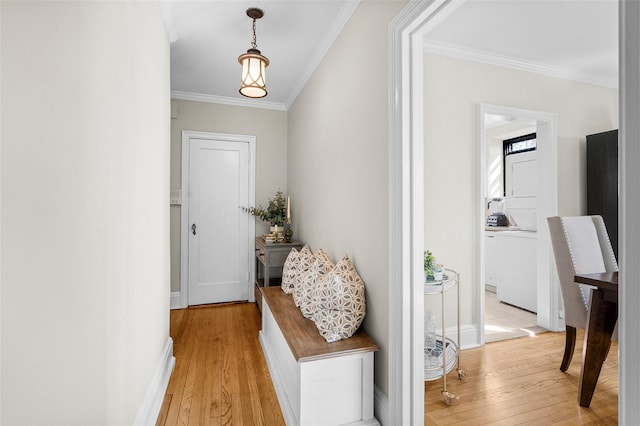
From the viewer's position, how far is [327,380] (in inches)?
63.2

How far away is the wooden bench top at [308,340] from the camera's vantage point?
63.1 inches

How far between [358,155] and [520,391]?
1.88 metres

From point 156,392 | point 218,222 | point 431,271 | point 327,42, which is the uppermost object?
point 327,42

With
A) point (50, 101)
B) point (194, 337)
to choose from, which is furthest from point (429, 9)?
point (194, 337)

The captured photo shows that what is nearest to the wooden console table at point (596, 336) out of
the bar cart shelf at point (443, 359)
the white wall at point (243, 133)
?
the bar cart shelf at point (443, 359)

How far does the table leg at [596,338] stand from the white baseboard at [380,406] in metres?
1.26

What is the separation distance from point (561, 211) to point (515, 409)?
2192mm

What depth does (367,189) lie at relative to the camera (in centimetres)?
189

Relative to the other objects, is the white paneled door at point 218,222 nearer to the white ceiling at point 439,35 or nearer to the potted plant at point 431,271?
the white ceiling at point 439,35

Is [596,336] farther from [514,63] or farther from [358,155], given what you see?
[514,63]

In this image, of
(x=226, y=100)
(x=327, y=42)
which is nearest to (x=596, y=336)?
(x=327, y=42)

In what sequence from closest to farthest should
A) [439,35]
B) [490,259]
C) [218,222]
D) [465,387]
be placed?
1. [465,387]
2. [439,35]
3. [218,222]
4. [490,259]

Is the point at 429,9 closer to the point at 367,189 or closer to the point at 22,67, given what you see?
the point at 367,189

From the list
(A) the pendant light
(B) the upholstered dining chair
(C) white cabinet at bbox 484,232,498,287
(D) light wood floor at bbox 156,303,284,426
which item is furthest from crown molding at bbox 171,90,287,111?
(C) white cabinet at bbox 484,232,498,287
